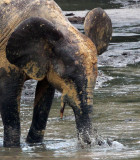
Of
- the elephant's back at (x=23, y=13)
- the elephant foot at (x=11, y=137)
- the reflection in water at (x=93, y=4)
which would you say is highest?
the elephant's back at (x=23, y=13)

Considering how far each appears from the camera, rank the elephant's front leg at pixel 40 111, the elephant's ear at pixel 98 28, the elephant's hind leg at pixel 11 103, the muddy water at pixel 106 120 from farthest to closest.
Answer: the elephant's front leg at pixel 40 111
the elephant's ear at pixel 98 28
the elephant's hind leg at pixel 11 103
the muddy water at pixel 106 120

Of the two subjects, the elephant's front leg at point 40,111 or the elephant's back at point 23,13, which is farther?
the elephant's front leg at point 40,111

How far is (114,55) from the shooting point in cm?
1638

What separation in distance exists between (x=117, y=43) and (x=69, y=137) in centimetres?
985

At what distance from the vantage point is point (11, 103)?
8078 mm

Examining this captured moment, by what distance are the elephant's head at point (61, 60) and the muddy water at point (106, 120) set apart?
39 centimetres

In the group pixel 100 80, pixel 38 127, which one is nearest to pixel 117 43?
pixel 100 80

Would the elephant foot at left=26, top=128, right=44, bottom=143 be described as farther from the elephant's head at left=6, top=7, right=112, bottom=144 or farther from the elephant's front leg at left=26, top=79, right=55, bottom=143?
the elephant's head at left=6, top=7, right=112, bottom=144

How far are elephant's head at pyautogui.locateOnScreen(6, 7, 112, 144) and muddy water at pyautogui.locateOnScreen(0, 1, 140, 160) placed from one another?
1.28 feet

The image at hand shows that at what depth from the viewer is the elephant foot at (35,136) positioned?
8.64 meters

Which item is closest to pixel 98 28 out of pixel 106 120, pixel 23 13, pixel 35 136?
pixel 23 13

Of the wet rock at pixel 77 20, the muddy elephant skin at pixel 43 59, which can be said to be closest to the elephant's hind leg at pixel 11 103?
the muddy elephant skin at pixel 43 59

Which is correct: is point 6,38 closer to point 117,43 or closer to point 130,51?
point 130,51

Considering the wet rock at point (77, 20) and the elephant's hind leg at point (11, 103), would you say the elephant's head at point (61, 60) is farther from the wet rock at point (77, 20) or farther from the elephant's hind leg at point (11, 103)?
the wet rock at point (77, 20)
